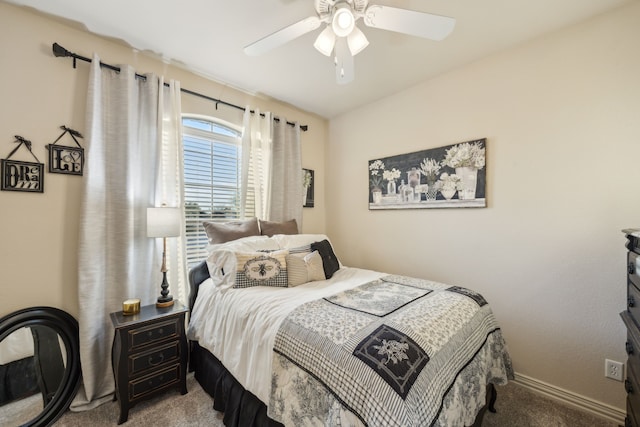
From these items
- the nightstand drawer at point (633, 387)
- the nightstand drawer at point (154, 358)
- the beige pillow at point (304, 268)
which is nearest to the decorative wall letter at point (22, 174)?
the nightstand drawer at point (154, 358)

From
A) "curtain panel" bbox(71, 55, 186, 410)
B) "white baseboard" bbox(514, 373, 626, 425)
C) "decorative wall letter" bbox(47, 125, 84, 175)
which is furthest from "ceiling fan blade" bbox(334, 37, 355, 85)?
"white baseboard" bbox(514, 373, 626, 425)

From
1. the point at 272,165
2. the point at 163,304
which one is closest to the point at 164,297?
the point at 163,304

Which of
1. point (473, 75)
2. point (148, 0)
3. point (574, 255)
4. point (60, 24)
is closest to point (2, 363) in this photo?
point (60, 24)

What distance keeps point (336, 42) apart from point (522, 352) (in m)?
2.68

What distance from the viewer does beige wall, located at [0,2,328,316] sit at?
1609 mm

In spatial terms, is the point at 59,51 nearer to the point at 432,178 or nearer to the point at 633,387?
the point at 432,178

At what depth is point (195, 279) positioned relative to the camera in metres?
2.10

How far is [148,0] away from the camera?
160cm

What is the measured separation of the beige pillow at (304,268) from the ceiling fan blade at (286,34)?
1.48m

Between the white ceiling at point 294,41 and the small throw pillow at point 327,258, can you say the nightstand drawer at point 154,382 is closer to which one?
the small throw pillow at point 327,258

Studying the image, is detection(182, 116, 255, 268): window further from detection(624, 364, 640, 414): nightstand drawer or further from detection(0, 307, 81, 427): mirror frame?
detection(624, 364, 640, 414): nightstand drawer

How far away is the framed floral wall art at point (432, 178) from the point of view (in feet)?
7.30

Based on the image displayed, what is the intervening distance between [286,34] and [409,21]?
2.25 feet

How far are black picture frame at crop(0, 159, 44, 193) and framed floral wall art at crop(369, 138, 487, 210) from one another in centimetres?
282
